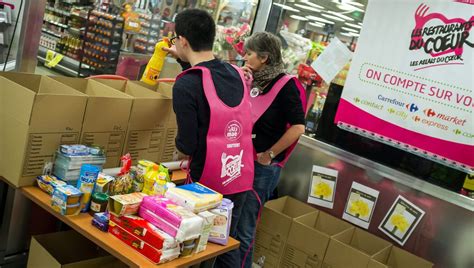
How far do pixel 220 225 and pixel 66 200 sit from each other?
26.2 inches

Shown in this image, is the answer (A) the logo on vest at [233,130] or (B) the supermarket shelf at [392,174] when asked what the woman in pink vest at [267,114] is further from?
(B) the supermarket shelf at [392,174]

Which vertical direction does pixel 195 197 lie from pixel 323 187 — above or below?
above

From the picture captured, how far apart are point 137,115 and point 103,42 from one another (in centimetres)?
124

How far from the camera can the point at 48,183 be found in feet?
7.18

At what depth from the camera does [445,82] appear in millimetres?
3229

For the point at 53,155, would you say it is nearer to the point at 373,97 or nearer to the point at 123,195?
the point at 123,195

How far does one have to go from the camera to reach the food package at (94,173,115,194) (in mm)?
2172

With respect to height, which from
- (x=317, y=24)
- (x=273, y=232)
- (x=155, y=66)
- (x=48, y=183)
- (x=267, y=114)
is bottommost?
(x=273, y=232)

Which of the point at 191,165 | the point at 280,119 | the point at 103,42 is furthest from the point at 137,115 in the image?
the point at 103,42

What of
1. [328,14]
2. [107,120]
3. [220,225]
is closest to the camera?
[220,225]

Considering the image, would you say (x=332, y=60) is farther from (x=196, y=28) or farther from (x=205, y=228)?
(x=205, y=228)

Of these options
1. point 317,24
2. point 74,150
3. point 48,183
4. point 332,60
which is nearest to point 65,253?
point 48,183

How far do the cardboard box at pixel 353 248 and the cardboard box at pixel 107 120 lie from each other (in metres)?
1.60

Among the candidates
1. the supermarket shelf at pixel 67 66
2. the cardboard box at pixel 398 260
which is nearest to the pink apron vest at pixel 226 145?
the cardboard box at pixel 398 260
